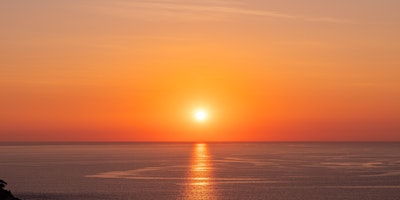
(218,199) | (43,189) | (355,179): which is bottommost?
(218,199)

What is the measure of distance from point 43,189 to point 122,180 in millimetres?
23059

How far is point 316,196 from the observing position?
4045 inches

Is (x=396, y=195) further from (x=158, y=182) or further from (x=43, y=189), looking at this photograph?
(x=43, y=189)

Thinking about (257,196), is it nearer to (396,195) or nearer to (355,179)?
(396,195)

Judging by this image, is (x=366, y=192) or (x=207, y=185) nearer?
(x=366, y=192)

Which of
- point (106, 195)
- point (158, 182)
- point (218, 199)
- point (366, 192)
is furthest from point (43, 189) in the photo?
point (366, 192)

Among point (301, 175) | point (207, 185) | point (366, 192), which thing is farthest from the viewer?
point (301, 175)

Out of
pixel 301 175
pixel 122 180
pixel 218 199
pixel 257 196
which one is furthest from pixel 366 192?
pixel 122 180

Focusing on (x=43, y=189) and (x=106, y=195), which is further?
(x=43, y=189)

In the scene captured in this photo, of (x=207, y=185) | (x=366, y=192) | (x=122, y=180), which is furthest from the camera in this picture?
(x=122, y=180)

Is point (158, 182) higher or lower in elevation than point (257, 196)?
higher

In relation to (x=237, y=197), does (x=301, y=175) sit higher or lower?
higher

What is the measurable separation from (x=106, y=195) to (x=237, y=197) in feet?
68.1

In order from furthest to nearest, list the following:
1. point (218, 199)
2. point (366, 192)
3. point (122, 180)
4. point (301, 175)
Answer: point (301, 175), point (122, 180), point (366, 192), point (218, 199)
